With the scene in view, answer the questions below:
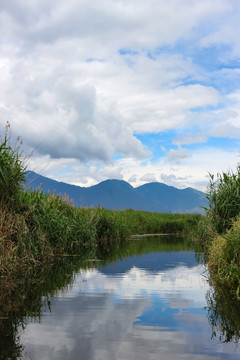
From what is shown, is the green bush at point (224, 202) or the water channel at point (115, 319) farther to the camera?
the green bush at point (224, 202)

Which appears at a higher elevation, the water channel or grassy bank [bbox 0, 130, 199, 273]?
grassy bank [bbox 0, 130, 199, 273]

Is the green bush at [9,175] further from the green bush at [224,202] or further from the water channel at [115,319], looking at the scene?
the green bush at [224,202]

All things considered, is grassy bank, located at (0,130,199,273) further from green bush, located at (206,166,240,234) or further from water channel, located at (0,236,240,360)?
green bush, located at (206,166,240,234)

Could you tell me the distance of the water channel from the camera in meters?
5.68

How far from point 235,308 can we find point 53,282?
208 inches

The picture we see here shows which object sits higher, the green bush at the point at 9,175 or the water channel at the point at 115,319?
the green bush at the point at 9,175

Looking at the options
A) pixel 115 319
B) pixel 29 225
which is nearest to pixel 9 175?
pixel 29 225

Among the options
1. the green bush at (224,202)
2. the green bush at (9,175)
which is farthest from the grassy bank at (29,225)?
the green bush at (224,202)

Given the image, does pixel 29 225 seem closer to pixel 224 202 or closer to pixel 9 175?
pixel 9 175

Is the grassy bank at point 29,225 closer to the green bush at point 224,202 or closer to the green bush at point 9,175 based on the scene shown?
the green bush at point 9,175

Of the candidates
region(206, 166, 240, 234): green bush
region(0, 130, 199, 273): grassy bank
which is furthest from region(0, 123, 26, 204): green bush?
region(206, 166, 240, 234): green bush

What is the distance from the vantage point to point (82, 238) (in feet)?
67.2

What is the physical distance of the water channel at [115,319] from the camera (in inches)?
224

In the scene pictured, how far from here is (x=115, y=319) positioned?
24.1 feet
